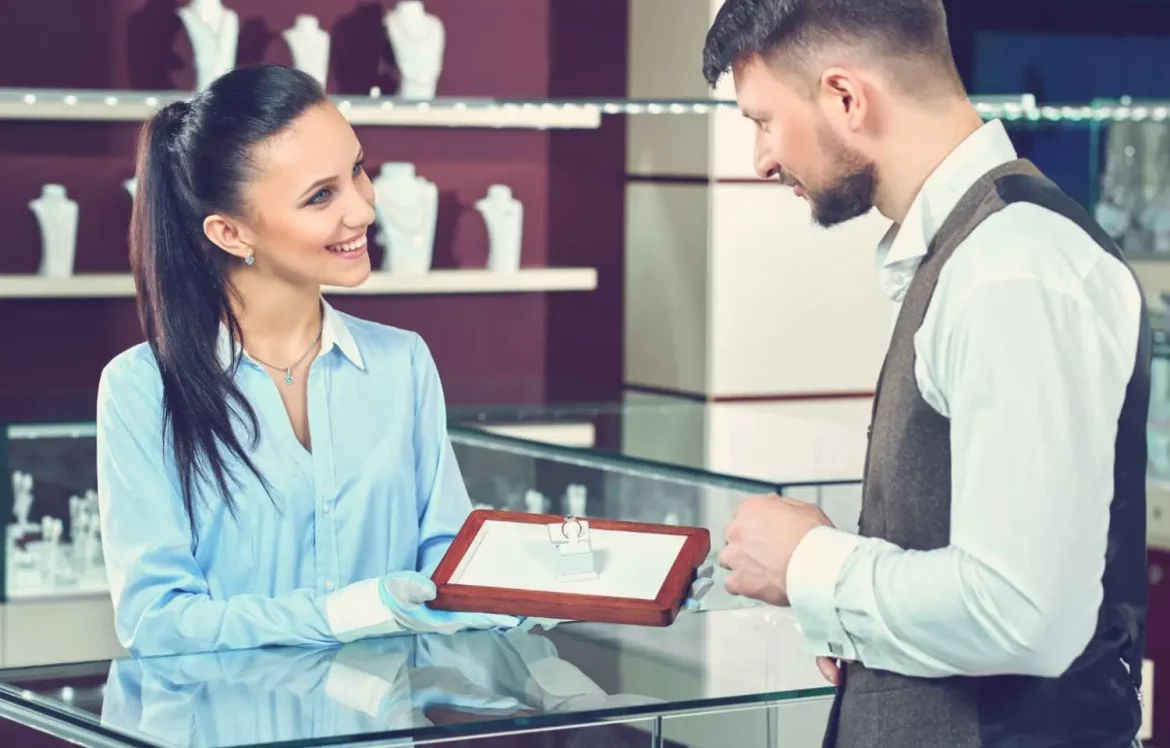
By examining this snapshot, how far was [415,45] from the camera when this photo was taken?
479 cm

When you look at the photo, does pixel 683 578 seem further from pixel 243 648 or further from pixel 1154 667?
pixel 1154 667

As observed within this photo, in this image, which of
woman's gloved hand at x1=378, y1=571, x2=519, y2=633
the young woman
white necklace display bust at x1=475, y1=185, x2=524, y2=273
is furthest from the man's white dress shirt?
white necklace display bust at x1=475, y1=185, x2=524, y2=273

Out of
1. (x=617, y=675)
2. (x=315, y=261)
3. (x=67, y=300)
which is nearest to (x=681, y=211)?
(x=67, y=300)

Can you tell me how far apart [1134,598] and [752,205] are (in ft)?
12.2

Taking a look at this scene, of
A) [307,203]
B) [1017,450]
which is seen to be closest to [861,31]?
[1017,450]

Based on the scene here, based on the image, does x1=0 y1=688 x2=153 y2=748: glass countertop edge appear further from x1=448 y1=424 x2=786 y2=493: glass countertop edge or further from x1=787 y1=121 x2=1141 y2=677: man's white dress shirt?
x1=448 y1=424 x2=786 y2=493: glass countertop edge

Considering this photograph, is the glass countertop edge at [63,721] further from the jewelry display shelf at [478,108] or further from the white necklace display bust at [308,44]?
the white necklace display bust at [308,44]

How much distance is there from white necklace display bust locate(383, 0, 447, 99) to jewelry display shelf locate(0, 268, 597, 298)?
51cm

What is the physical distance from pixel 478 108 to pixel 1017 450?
3.51 m

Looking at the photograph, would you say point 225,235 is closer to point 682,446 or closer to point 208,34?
point 682,446

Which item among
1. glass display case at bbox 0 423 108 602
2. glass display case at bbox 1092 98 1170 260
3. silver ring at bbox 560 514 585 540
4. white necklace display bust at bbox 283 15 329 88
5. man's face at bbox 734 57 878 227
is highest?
white necklace display bust at bbox 283 15 329 88

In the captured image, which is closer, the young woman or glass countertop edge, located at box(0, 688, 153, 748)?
glass countertop edge, located at box(0, 688, 153, 748)

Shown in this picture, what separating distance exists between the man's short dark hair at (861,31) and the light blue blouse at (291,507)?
2.29 ft

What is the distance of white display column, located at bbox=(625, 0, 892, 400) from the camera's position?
5.05 meters
